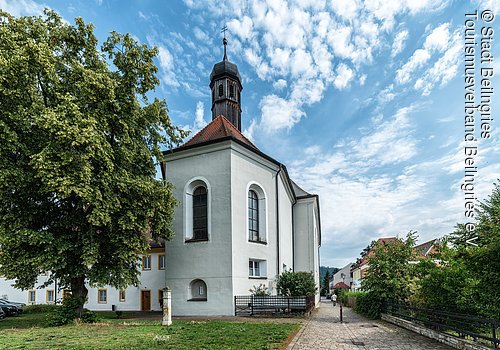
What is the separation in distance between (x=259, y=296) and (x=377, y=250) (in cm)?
691

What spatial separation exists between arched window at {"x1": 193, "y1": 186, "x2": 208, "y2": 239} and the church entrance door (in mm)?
8971

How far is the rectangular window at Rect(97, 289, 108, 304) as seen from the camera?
29594 millimetres

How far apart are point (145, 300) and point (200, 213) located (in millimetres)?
10315

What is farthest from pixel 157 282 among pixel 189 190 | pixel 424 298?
pixel 424 298

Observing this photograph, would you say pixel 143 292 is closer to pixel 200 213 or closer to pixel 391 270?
pixel 200 213

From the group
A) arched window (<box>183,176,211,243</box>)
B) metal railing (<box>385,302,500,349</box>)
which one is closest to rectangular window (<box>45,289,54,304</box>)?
arched window (<box>183,176,211,243</box>)

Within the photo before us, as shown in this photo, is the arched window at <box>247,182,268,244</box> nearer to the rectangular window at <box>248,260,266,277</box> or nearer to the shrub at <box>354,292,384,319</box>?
the rectangular window at <box>248,260,266,277</box>

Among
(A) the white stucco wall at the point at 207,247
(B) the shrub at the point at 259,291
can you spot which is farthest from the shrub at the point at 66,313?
(B) the shrub at the point at 259,291

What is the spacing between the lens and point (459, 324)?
10180 mm

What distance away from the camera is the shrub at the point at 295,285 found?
20969mm

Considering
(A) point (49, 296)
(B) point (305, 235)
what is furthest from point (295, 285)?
(A) point (49, 296)

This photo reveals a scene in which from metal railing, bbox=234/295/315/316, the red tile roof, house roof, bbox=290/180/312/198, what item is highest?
the red tile roof

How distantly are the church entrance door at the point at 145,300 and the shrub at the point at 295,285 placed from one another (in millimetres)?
11374

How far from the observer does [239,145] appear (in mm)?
21984
